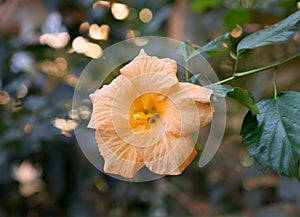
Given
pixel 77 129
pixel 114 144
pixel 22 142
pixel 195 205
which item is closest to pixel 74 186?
pixel 22 142

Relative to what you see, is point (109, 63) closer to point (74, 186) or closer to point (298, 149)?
point (298, 149)

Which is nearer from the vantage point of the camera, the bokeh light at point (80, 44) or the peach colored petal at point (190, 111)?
the peach colored petal at point (190, 111)

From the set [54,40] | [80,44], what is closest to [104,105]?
[80,44]

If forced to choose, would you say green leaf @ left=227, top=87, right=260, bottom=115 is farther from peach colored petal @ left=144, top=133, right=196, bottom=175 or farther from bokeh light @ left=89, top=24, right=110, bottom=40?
bokeh light @ left=89, top=24, right=110, bottom=40

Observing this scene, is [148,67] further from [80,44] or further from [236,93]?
[80,44]

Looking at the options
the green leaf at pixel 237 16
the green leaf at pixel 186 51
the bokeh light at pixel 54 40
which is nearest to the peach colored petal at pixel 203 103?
the green leaf at pixel 186 51

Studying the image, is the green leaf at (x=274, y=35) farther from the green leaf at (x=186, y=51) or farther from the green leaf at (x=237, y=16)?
the green leaf at (x=237, y=16)
